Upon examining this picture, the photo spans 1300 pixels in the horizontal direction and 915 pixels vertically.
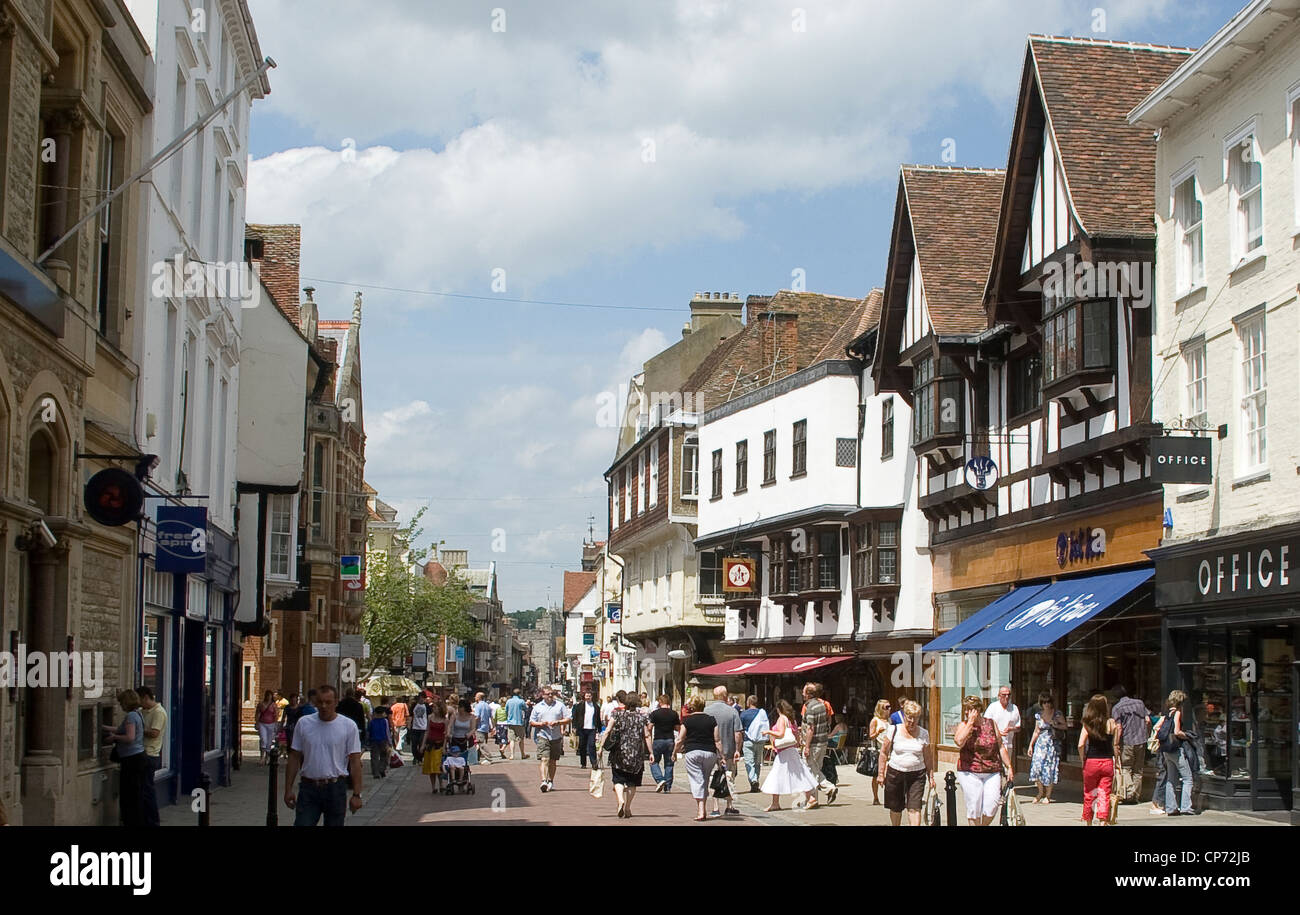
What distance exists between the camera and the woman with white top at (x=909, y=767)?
667 inches

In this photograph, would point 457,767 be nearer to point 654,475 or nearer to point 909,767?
point 909,767

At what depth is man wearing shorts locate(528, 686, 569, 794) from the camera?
1040 inches

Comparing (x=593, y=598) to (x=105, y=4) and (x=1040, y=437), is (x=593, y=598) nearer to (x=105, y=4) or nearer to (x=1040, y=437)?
(x=1040, y=437)

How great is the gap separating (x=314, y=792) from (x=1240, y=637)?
12713 millimetres

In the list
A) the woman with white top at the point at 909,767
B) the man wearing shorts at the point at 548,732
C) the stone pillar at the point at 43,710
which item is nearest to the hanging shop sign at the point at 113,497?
the stone pillar at the point at 43,710

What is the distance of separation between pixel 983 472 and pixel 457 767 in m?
10.6

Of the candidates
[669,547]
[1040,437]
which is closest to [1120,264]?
[1040,437]

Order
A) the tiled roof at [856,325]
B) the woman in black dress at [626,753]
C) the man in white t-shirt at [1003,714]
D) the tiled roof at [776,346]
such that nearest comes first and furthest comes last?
the man in white t-shirt at [1003,714] → the woman in black dress at [626,753] → the tiled roof at [856,325] → the tiled roof at [776,346]

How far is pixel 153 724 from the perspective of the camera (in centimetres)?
1808

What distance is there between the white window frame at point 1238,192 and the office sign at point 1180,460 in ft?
7.79

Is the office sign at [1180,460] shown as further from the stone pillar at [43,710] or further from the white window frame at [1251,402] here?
the stone pillar at [43,710]

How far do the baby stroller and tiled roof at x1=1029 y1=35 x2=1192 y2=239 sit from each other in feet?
42.2

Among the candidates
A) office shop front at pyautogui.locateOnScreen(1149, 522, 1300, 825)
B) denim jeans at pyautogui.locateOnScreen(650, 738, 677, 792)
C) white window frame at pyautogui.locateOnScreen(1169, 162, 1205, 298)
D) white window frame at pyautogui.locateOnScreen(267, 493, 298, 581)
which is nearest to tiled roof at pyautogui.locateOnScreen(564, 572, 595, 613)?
white window frame at pyautogui.locateOnScreen(267, 493, 298, 581)

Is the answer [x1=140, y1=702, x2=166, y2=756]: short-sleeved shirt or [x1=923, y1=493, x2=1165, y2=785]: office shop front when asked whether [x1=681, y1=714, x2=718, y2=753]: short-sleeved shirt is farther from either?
[x1=140, y1=702, x2=166, y2=756]: short-sleeved shirt
